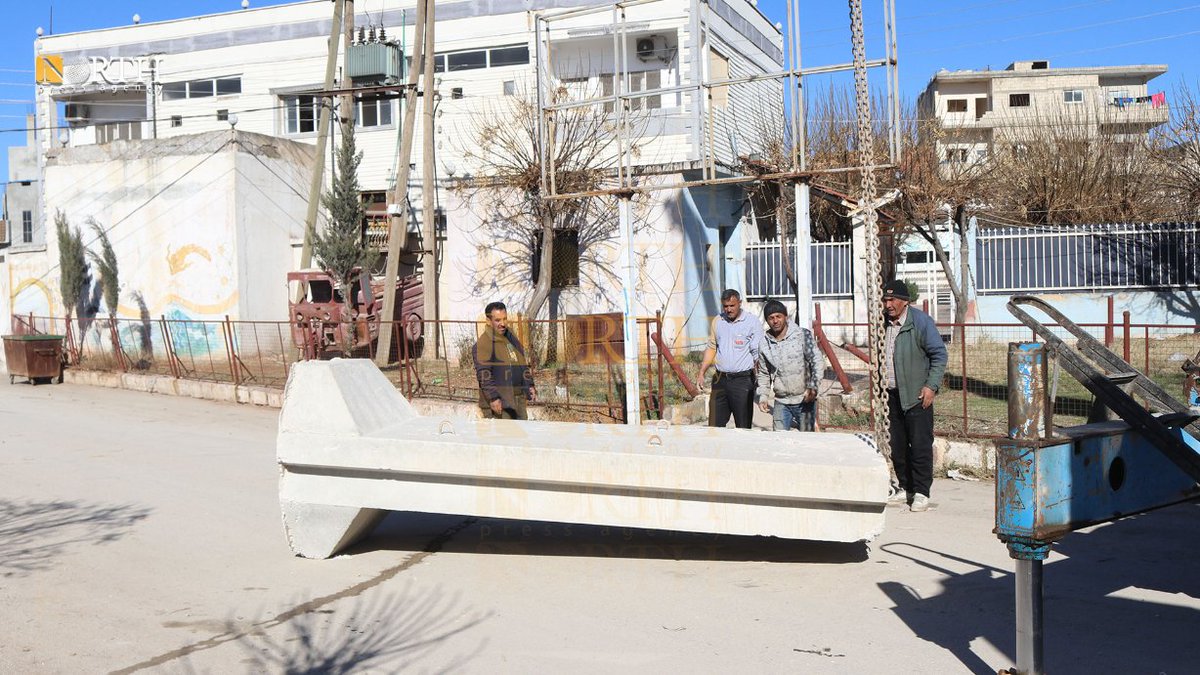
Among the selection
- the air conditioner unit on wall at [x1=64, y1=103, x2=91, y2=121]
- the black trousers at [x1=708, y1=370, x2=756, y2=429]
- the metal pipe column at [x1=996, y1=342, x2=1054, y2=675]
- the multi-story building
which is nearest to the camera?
the metal pipe column at [x1=996, y1=342, x2=1054, y2=675]

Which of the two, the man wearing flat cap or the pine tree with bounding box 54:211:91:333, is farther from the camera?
the pine tree with bounding box 54:211:91:333

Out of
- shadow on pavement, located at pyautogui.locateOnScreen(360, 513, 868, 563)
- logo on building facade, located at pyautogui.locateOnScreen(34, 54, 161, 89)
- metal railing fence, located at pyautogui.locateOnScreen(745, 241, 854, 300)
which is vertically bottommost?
shadow on pavement, located at pyautogui.locateOnScreen(360, 513, 868, 563)

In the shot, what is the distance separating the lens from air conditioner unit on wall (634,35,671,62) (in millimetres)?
20969

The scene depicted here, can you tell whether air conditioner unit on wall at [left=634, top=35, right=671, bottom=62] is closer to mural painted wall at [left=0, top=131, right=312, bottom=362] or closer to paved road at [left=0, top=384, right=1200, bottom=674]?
mural painted wall at [left=0, top=131, right=312, bottom=362]

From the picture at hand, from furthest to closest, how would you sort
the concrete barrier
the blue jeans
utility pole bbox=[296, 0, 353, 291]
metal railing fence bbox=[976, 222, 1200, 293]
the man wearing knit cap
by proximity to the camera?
metal railing fence bbox=[976, 222, 1200, 293] → utility pole bbox=[296, 0, 353, 291] → the blue jeans → the man wearing knit cap → the concrete barrier

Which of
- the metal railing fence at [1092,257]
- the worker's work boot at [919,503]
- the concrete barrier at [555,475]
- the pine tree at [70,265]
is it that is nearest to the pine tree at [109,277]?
the pine tree at [70,265]

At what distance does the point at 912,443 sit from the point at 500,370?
3621 millimetres

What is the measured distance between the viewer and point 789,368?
27.9 feet

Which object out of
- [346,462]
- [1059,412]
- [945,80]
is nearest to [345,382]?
[346,462]

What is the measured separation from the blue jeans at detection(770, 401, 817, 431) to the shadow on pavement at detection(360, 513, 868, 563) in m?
1.69

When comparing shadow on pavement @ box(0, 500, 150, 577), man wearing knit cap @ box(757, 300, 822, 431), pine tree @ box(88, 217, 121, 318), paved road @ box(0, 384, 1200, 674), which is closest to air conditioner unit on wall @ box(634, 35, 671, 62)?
pine tree @ box(88, 217, 121, 318)

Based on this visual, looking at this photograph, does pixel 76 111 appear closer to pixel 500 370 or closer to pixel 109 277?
pixel 109 277

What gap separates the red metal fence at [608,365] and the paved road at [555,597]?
286 centimetres

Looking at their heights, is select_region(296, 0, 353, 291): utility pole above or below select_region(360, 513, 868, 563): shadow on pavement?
above
